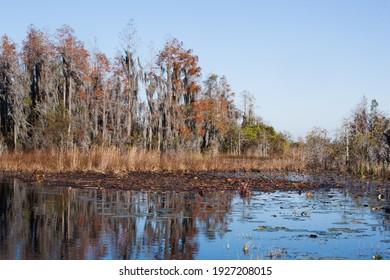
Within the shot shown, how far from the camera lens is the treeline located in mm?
42969

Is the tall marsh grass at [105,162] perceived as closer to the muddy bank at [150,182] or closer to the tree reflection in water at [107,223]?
the muddy bank at [150,182]

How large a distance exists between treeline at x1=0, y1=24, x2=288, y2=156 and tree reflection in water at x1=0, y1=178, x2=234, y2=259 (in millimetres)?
21911

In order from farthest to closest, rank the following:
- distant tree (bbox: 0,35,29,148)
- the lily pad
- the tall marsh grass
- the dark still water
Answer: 1. distant tree (bbox: 0,35,29,148)
2. the tall marsh grass
3. the lily pad
4. the dark still water

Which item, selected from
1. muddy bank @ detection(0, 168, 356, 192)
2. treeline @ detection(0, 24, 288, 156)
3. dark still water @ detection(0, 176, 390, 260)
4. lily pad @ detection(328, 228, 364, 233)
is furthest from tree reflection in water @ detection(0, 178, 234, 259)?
treeline @ detection(0, 24, 288, 156)

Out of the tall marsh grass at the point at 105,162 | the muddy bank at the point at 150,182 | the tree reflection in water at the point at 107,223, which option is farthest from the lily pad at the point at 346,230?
the tall marsh grass at the point at 105,162

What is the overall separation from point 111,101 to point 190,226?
4291 cm

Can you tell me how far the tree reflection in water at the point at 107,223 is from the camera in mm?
8695

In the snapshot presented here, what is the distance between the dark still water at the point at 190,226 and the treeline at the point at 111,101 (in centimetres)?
2246

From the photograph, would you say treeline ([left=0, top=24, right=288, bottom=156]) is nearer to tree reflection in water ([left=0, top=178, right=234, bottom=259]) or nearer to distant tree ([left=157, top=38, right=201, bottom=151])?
distant tree ([left=157, top=38, right=201, bottom=151])

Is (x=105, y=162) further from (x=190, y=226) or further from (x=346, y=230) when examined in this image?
(x=346, y=230)

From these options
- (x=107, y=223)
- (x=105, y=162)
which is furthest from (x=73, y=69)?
(x=107, y=223)

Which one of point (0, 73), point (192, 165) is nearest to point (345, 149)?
point (192, 165)

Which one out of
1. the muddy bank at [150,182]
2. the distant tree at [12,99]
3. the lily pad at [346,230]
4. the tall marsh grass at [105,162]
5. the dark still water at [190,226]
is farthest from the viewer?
the distant tree at [12,99]

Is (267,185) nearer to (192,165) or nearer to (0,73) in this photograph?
(192,165)
